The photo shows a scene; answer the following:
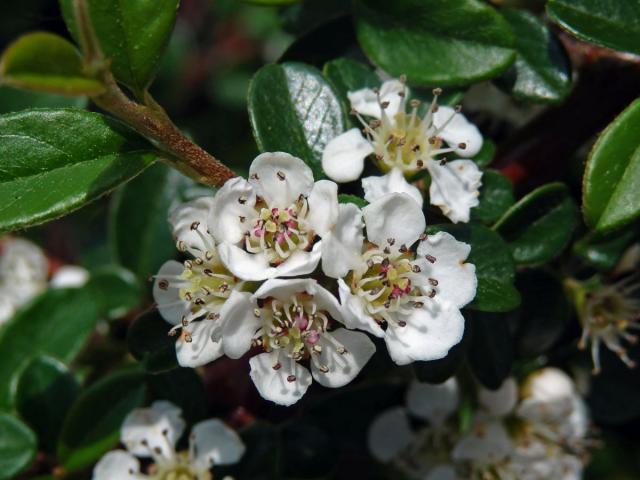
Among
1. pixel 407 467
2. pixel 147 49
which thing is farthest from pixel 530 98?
pixel 407 467

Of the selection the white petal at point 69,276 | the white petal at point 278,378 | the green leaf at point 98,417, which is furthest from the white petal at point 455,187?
the white petal at point 69,276

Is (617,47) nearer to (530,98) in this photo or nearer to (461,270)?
(530,98)

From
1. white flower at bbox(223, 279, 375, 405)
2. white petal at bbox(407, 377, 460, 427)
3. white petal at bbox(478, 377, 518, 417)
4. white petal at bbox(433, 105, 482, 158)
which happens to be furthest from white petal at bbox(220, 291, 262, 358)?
white petal at bbox(478, 377, 518, 417)

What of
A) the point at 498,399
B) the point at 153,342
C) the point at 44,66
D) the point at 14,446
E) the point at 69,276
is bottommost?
the point at 69,276

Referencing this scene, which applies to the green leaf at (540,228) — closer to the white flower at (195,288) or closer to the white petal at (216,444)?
the white flower at (195,288)

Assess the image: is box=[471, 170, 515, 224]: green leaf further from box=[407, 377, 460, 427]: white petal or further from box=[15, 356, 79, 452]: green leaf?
box=[15, 356, 79, 452]: green leaf

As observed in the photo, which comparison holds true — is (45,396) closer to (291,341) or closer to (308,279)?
(291,341)

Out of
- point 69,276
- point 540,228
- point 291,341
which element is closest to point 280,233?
point 291,341

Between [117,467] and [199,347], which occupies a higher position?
[199,347]
